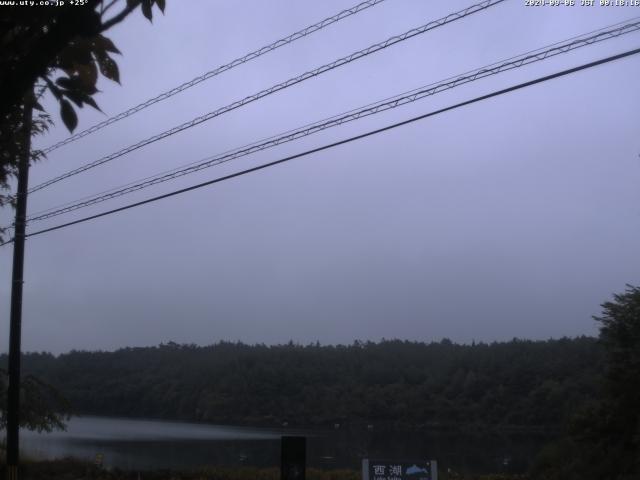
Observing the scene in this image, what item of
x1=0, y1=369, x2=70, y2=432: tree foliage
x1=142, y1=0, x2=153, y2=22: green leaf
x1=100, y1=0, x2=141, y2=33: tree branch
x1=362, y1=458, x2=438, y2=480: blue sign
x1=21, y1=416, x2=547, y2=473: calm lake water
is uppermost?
x1=142, y1=0, x2=153, y2=22: green leaf

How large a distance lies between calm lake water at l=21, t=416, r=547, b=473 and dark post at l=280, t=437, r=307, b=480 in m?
13.9

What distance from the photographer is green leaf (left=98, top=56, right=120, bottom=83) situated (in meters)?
3.97

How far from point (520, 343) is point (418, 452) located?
18.4m

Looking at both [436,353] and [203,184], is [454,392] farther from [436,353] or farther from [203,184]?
[203,184]

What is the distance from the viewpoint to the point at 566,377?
3491 cm

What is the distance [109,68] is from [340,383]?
45013 mm

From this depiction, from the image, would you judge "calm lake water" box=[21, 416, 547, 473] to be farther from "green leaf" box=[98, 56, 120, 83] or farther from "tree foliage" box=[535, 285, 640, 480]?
"green leaf" box=[98, 56, 120, 83]

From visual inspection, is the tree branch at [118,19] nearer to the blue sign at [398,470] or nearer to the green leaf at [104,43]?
the green leaf at [104,43]

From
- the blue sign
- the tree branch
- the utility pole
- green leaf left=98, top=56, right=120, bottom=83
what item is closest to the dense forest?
the utility pole

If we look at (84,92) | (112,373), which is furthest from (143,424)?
(84,92)

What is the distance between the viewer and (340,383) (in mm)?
48000

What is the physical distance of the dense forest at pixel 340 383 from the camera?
118 feet

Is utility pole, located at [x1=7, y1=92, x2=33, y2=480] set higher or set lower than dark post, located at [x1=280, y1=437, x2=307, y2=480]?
higher

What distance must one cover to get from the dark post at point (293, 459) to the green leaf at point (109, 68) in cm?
719
